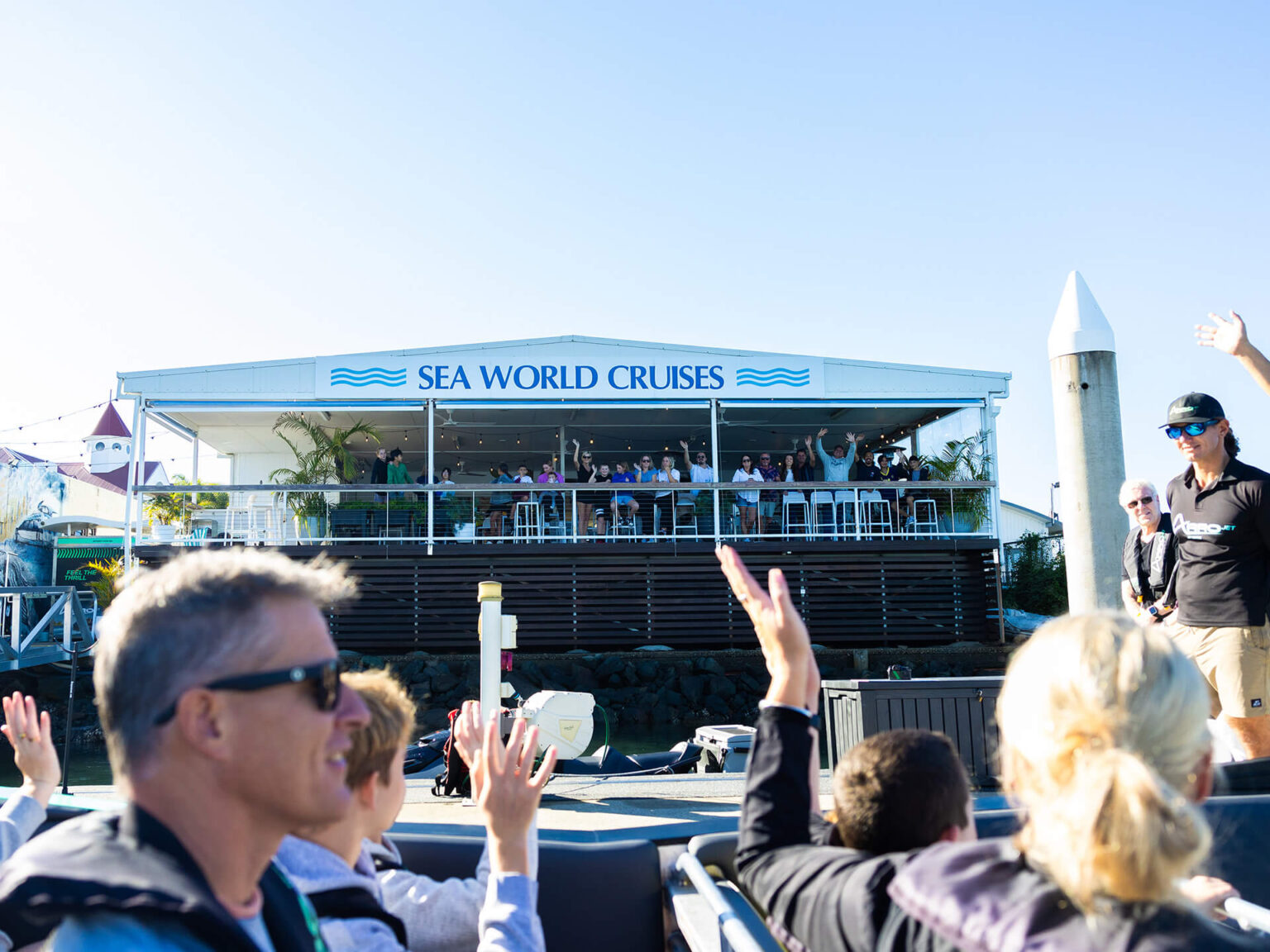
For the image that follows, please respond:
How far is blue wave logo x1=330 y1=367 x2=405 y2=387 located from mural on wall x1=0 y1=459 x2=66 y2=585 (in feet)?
50.8

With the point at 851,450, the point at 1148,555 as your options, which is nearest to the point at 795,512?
the point at 851,450

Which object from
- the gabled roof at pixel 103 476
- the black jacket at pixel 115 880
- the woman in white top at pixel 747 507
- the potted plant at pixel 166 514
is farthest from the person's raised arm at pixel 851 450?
the gabled roof at pixel 103 476

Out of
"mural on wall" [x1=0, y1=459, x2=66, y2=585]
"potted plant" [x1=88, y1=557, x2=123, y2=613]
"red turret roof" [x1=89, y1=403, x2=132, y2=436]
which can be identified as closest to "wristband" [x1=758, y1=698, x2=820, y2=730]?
"potted plant" [x1=88, y1=557, x2=123, y2=613]

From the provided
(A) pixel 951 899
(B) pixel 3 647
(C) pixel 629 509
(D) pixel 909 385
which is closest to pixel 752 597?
(A) pixel 951 899

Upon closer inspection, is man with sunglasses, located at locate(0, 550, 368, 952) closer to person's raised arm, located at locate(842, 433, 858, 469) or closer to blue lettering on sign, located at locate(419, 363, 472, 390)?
blue lettering on sign, located at locate(419, 363, 472, 390)

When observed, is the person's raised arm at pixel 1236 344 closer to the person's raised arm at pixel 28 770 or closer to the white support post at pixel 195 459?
the person's raised arm at pixel 28 770

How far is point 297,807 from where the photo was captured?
125 cm

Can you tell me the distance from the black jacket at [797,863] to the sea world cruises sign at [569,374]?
1435 cm

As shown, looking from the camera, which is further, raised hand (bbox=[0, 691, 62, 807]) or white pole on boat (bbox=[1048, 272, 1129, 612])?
white pole on boat (bbox=[1048, 272, 1129, 612])

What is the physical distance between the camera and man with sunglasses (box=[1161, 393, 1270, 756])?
4164 mm

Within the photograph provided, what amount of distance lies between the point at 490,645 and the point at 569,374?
10130mm

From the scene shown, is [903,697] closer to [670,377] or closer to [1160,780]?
[1160,780]

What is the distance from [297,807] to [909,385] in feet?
52.4

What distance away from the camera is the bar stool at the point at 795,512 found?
622 inches
